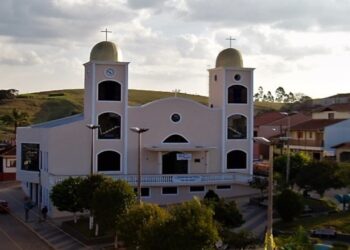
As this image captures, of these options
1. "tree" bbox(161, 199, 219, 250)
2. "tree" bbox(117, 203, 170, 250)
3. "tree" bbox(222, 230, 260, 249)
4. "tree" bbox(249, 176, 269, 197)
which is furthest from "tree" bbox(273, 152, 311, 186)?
"tree" bbox(161, 199, 219, 250)

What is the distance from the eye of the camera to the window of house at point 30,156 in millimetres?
50812

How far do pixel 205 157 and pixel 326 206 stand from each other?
1130 centimetres

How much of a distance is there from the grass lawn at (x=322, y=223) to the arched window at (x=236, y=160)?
43.8 feet

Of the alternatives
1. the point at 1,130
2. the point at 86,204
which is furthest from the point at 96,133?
the point at 1,130

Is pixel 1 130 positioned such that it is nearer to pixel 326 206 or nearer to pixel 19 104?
pixel 19 104

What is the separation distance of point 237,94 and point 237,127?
2.67 meters

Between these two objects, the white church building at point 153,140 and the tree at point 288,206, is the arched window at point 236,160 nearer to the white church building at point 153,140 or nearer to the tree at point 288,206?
the white church building at point 153,140

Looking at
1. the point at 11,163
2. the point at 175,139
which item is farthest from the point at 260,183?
the point at 11,163

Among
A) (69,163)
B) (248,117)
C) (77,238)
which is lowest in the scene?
(77,238)

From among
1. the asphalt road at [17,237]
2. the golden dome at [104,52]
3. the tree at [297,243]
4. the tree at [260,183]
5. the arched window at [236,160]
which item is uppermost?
the golden dome at [104,52]

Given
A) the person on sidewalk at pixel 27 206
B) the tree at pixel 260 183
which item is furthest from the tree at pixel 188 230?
the person on sidewalk at pixel 27 206

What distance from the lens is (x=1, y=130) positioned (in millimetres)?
108000

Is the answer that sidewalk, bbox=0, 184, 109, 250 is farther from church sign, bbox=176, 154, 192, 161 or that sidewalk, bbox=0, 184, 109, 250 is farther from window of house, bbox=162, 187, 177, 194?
church sign, bbox=176, 154, 192, 161

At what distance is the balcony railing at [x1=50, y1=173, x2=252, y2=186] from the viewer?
47.6 m
